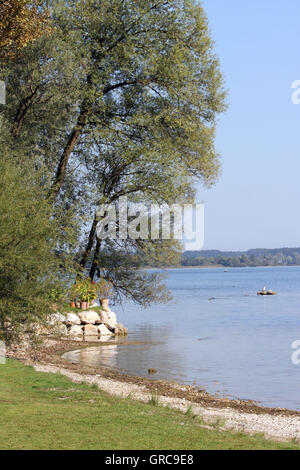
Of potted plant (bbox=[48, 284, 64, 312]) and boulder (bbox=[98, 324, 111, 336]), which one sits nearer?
potted plant (bbox=[48, 284, 64, 312])

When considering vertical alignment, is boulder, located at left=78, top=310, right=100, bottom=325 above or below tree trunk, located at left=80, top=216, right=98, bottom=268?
below

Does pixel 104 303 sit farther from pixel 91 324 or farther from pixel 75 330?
pixel 75 330

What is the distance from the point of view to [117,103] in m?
26.0

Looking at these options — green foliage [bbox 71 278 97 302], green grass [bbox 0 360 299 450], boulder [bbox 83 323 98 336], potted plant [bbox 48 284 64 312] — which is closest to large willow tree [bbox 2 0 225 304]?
green foliage [bbox 71 278 97 302]

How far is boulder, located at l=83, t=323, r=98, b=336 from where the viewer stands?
98.5 ft

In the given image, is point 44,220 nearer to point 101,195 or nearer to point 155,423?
point 155,423

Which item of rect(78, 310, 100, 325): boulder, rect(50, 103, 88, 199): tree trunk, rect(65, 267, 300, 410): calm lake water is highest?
rect(50, 103, 88, 199): tree trunk

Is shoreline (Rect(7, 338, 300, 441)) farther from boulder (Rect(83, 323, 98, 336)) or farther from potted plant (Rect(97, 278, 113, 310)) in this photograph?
boulder (Rect(83, 323, 98, 336))

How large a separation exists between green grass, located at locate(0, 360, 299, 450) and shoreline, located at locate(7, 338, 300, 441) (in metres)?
1.26

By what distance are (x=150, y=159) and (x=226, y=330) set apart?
20429 millimetres

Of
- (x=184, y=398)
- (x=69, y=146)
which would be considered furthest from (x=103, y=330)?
(x=184, y=398)

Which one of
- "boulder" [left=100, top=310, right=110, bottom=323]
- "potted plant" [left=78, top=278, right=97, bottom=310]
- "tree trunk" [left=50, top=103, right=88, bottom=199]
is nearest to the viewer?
Answer: "tree trunk" [left=50, top=103, right=88, bottom=199]

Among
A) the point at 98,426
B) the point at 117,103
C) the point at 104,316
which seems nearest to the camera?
the point at 98,426

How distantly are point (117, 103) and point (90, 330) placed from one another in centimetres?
Answer: 1120
